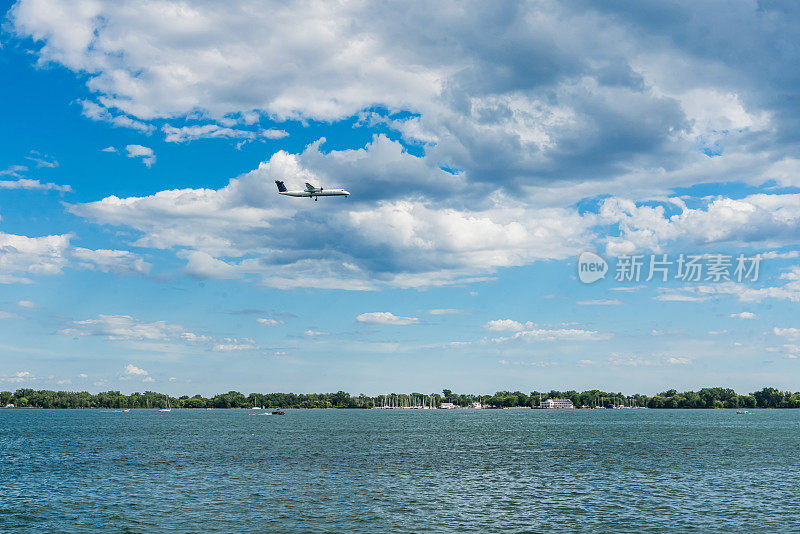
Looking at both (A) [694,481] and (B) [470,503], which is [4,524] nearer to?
(B) [470,503]

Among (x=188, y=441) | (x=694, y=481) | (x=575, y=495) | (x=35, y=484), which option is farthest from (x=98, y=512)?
(x=188, y=441)

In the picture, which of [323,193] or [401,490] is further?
[323,193]

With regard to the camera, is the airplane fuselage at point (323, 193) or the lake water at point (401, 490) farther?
the airplane fuselage at point (323, 193)

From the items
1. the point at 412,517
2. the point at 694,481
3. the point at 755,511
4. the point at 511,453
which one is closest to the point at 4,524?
the point at 412,517

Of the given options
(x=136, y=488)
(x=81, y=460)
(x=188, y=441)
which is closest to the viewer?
(x=136, y=488)

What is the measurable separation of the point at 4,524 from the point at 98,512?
760 cm

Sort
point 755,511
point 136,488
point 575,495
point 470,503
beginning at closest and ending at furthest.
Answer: point 755,511 < point 470,503 < point 575,495 < point 136,488

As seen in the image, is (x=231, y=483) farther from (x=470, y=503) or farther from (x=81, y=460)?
(x=81, y=460)

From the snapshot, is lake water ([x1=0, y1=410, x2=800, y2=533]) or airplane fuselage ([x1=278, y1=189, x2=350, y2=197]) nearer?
lake water ([x1=0, y1=410, x2=800, y2=533])

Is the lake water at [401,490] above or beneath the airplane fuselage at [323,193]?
beneath

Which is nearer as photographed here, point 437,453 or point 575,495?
point 575,495

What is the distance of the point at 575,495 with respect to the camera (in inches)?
2665

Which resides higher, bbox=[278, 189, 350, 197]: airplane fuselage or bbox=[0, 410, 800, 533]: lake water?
bbox=[278, 189, 350, 197]: airplane fuselage

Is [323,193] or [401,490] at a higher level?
[323,193]
